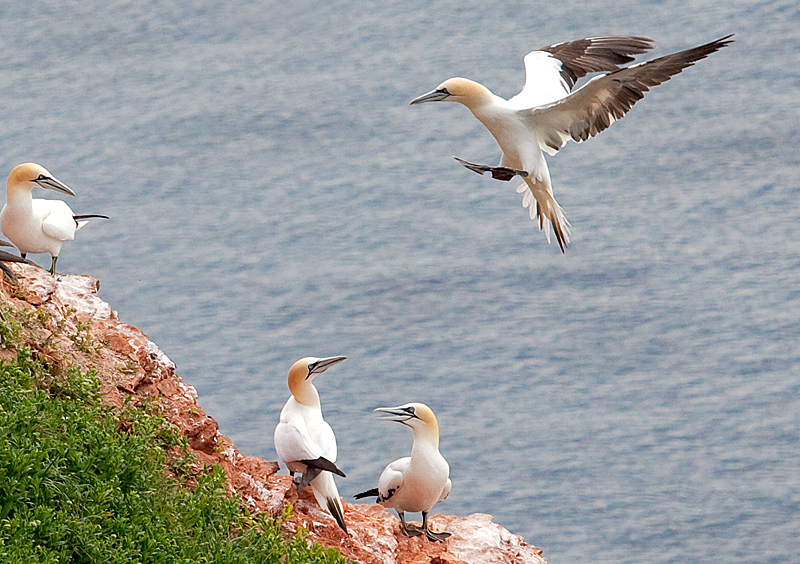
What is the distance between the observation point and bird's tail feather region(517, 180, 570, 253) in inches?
351

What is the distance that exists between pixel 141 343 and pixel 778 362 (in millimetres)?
9019

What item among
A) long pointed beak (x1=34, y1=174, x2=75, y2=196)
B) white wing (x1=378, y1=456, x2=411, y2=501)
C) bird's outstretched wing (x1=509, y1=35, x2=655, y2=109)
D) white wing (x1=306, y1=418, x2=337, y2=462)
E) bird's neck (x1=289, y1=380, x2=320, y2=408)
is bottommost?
white wing (x1=378, y1=456, x2=411, y2=501)

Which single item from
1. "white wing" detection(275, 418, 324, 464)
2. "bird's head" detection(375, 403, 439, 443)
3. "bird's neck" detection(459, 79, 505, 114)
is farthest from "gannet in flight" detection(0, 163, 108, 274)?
"bird's neck" detection(459, 79, 505, 114)

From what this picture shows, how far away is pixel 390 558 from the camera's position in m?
7.54

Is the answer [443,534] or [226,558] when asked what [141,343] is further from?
[443,534]

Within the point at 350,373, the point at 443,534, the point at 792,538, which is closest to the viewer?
the point at 443,534

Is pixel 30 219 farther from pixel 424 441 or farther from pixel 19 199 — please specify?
pixel 424 441

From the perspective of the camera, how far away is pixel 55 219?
27.0 feet

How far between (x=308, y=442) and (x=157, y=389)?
0.93 meters

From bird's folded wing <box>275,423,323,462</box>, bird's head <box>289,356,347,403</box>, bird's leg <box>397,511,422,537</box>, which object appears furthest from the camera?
Answer: bird's leg <box>397,511,422,537</box>

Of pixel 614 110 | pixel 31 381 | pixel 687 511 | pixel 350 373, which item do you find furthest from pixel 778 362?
pixel 31 381

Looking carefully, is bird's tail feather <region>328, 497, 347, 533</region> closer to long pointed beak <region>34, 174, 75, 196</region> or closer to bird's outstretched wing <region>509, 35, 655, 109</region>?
long pointed beak <region>34, 174, 75, 196</region>

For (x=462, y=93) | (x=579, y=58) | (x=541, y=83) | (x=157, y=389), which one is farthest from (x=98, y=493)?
(x=579, y=58)

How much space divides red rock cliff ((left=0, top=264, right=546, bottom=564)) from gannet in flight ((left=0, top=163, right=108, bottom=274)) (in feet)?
1.28
